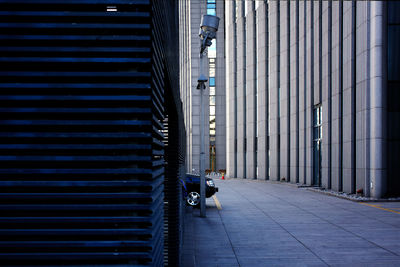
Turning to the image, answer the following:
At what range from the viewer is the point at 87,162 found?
237cm

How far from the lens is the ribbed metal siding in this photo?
2324mm

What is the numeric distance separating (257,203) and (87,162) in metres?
16.0

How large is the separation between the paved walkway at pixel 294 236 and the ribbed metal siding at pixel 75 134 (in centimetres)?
565

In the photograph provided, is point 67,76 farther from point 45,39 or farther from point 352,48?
point 352,48

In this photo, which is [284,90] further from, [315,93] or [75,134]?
[75,134]

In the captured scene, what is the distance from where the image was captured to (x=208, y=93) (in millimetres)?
52781

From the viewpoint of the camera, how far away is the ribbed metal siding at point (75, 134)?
2.32 m

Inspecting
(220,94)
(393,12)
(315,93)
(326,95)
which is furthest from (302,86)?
(220,94)

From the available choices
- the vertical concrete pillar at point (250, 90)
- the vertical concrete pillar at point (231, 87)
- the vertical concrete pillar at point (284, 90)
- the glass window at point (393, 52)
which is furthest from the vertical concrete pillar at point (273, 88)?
the glass window at point (393, 52)

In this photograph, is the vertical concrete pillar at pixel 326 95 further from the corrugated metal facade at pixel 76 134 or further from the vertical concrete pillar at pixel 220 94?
the vertical concrete pillar at pixel 220 94

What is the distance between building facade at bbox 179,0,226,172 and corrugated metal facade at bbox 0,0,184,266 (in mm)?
47336

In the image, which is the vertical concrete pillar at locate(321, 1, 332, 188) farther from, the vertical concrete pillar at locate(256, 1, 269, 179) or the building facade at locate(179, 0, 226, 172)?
the building facade at locate(179, 0, 226, 172)

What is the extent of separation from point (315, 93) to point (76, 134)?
87.1 feet

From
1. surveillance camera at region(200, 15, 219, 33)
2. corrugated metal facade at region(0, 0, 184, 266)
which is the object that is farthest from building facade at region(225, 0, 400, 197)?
corrugated metal facade at region(0, 0, 184, 266)
